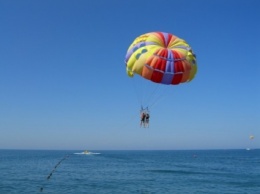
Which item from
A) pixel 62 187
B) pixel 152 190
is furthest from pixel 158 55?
pixel 62 187


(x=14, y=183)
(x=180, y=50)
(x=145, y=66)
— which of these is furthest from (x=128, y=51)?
(x=14, y=183)

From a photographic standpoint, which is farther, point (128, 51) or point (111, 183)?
point (111, 183)

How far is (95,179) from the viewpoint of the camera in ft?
161

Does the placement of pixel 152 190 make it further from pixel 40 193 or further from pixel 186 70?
pixel 186 70

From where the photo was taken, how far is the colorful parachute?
22094 mm

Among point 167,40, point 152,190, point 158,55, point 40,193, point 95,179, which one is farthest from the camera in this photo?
point 95,179

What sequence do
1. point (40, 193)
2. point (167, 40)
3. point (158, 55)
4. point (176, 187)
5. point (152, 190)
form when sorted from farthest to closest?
point (176, 187) → point (152, 190) → point (40, 193) → point (167, 40) → point (158, 55)

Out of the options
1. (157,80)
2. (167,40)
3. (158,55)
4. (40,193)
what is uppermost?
(167,40)

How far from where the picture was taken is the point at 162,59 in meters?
22.0

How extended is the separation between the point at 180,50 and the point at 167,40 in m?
1.39

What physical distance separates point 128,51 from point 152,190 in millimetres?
21659

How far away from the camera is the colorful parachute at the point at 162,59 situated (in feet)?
72.5

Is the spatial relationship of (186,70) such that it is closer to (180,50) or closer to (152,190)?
(180,50)

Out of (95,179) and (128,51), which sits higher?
(128,51)
